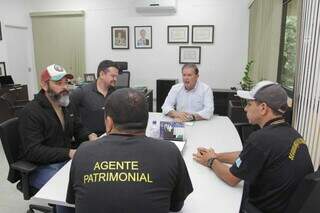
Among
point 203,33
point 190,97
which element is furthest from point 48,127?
point 203,33

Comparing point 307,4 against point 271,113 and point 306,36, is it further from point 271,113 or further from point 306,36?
point 271,113

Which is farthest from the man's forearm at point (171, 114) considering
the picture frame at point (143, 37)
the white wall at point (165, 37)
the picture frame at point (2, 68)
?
the picture frame at point (2, 68)

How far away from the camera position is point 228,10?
5.09m

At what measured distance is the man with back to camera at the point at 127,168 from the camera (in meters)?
0.97

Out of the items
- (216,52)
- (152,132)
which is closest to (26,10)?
(216,52)

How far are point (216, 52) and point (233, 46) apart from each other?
34 cm

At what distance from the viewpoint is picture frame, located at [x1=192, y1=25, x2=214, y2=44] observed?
523cm

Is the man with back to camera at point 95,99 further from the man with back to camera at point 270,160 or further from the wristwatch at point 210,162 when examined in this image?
the man with back to camera at point 270,160

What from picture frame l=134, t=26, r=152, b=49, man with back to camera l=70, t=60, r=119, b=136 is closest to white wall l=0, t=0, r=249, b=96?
picture frame l=134, t=26, r=152, b=49

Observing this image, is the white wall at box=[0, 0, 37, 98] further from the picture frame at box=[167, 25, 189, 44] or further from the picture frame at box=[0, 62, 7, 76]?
the picture frame at box=[167, 25, 189, 44]

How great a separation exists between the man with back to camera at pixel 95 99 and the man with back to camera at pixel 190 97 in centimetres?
70

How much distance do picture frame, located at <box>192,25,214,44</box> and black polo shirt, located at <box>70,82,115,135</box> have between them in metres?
3.10

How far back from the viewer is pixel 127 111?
106cm

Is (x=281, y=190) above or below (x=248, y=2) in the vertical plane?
below
